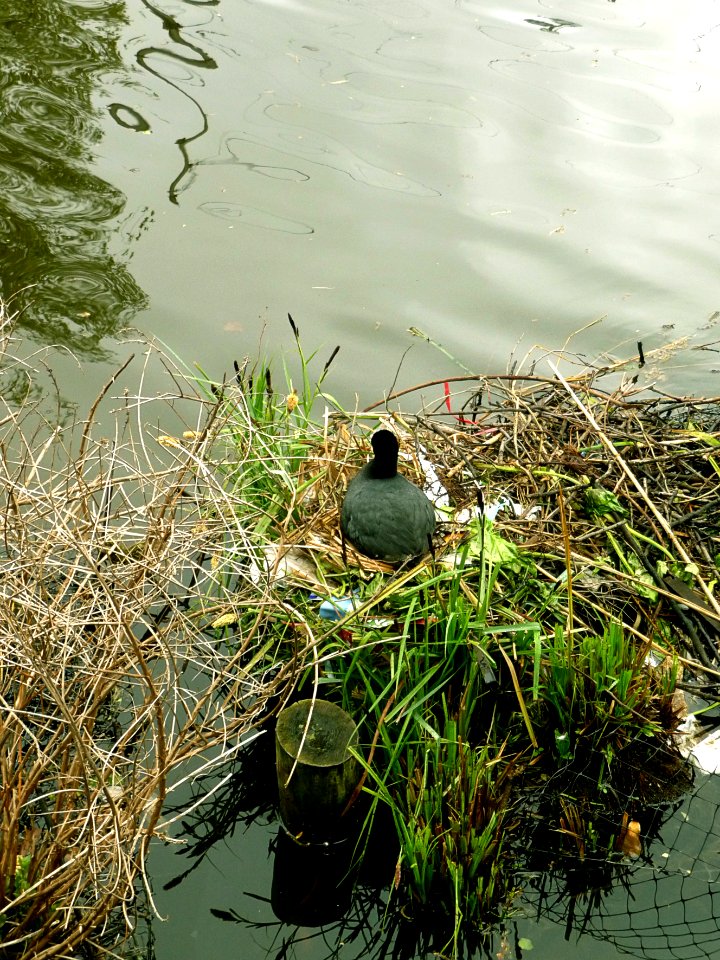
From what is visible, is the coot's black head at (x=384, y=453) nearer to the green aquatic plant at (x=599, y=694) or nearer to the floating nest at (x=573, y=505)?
the floating nest at (x=573, y=505)

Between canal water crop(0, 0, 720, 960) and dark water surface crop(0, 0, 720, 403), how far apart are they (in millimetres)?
22

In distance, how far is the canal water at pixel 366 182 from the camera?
6.77 m

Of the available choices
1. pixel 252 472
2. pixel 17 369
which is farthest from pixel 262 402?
pixel 17 369

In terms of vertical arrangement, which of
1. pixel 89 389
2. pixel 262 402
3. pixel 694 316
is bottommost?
pixel 89 389

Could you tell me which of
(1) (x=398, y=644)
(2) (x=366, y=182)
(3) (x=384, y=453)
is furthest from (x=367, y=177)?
(1) (x=398, y=644)

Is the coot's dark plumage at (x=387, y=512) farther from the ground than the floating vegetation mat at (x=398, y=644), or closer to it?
farther from the ground

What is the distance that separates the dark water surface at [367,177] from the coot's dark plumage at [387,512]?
2.60 m

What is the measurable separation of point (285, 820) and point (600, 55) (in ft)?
28.5

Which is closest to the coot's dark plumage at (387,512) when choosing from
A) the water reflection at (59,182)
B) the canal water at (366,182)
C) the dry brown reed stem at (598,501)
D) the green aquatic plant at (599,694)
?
the dry brown reed stem at (598,501)

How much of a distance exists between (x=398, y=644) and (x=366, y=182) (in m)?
5.54

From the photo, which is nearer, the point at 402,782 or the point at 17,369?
the point at 402,782

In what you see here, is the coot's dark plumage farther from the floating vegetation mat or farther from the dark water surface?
the dark water surface

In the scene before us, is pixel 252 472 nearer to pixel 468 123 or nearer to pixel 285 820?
pixel 285 820

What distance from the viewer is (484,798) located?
314 centimetres
